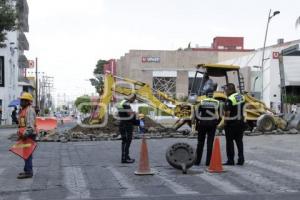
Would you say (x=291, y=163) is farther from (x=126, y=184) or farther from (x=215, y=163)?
(x=126, y=184)

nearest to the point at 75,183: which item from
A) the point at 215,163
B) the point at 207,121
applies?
the point at 215,163

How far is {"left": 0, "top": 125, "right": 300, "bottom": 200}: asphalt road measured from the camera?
9.34 metres

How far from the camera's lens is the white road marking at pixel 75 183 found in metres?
9.33

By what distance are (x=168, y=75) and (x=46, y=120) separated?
64.2 metres

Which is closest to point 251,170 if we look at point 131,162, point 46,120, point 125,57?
point 131,162

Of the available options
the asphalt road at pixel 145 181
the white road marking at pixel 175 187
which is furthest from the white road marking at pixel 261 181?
the white road marking at pixel 175 187

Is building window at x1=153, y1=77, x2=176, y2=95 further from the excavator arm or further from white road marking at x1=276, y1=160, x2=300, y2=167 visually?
white road marking at x1=276, y1=160, x2=300, y2=167

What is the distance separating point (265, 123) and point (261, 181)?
17114 millimetres

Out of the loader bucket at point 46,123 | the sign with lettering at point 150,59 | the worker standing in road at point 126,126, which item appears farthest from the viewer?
the sign with lettering at point 150,59

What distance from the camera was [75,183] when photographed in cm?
1052

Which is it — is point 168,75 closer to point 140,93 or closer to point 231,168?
point 140,93

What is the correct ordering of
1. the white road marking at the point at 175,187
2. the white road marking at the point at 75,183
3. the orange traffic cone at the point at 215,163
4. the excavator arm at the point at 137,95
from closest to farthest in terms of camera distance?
the white road marking at the point at 75,183 → the white road marking at the point at 175,187 → the orange traffic cone at the point at 215,163 → the excavator arm at the point at 137,95

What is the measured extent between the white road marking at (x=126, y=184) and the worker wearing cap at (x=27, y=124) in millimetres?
1706

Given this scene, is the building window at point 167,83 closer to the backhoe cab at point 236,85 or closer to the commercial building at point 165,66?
the commercial building at point 165,66
